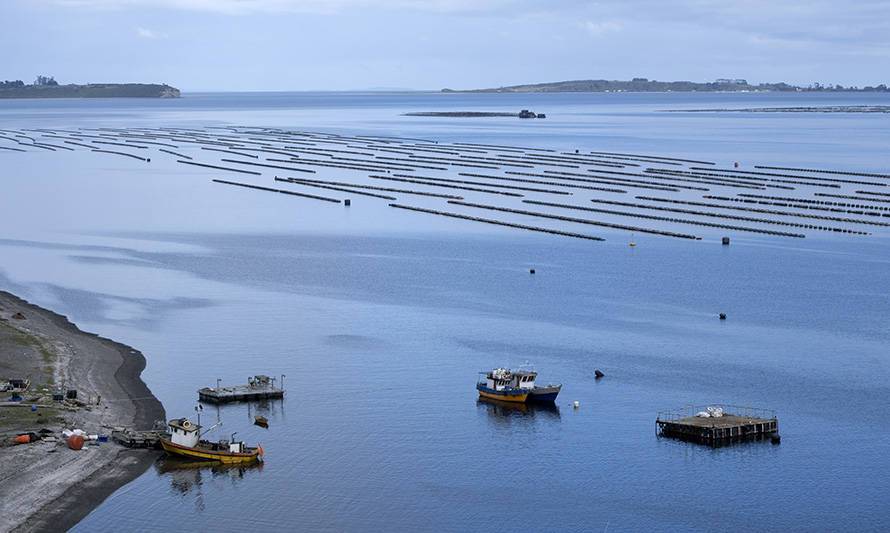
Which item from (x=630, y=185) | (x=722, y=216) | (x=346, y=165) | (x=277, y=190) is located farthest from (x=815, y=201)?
(x=346, y=165)

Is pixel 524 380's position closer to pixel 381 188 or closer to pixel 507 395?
pixel 507 395

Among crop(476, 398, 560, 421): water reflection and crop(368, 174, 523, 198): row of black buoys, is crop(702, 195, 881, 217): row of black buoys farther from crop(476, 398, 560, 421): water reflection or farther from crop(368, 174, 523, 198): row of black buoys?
crop(476, 398, 560, 421): water reflection

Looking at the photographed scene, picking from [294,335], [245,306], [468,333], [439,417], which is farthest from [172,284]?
[439,417]

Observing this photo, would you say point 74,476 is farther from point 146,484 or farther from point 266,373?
point 266,373

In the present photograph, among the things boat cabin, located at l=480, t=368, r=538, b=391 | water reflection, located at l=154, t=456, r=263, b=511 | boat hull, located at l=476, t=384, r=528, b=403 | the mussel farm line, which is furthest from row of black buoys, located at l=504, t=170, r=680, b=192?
water reflection, located at l=154, t=456, r=263, b=511

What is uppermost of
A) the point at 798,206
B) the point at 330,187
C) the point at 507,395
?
the point at 798,206
